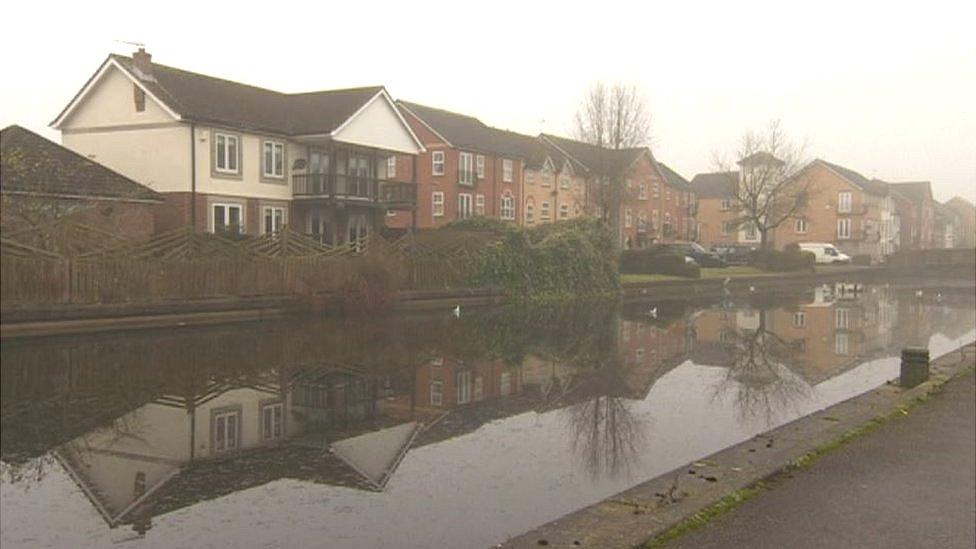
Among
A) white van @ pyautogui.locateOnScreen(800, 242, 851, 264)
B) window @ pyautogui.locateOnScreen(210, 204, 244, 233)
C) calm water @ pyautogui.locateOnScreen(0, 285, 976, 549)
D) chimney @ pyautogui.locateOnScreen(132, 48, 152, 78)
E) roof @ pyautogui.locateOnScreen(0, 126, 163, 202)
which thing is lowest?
calm water @ pyautogui.locateOnScreen(0, 285, 976, 549)

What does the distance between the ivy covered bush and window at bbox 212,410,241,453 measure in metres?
22.8

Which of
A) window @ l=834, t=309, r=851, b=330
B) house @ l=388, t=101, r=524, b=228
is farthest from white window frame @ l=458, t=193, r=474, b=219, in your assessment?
window @ l=834, t=309, r=851, b=330

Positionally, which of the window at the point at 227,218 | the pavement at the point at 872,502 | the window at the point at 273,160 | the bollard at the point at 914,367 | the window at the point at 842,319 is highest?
the window at the point at 273,160

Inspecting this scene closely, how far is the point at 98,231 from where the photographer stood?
2330cm

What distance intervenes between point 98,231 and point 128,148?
1612 cm

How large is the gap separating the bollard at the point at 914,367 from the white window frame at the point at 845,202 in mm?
78378

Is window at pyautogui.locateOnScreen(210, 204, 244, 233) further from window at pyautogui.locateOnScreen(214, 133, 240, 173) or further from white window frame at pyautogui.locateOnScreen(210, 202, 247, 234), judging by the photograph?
window at pyautogui.locateOnScreen(214, 133, 240, 173)

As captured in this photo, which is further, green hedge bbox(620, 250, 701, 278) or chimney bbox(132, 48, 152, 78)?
green hedge bbox(620, 250, 701, 278)

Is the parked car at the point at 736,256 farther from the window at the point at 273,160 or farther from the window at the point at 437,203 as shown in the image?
the window at the point at 273,160

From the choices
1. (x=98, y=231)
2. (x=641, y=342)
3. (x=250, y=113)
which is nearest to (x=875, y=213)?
(x=250, y=113)

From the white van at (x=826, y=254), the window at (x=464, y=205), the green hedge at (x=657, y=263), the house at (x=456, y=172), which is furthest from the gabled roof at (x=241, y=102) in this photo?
the white van at (x=826, y=254)

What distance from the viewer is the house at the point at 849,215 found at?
84125 mm

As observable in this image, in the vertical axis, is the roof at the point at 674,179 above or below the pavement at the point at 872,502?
above

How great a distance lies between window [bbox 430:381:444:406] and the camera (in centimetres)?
1252
